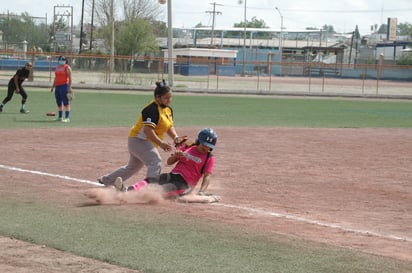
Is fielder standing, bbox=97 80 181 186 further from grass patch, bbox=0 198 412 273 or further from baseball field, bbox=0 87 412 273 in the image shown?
grass patch, bbox=0 198 412 273

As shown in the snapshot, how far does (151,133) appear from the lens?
10.3 m

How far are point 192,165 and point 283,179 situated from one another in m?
2.85

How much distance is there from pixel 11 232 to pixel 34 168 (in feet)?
17.3

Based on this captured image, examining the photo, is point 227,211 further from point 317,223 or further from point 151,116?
point 151,116

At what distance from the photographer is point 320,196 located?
1141cm

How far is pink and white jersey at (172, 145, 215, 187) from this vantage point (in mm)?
10516

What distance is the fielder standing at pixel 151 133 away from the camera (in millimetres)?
10312

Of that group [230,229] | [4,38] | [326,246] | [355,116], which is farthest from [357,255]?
[4,38]

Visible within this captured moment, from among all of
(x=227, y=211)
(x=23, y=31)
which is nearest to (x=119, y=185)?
(x=227, y=211)

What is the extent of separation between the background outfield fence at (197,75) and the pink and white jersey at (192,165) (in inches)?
1418

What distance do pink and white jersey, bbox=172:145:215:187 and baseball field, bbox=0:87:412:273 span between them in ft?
1.70

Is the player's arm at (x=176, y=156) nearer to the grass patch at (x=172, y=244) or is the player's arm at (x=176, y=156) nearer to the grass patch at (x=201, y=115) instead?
the grass patch at (x=172, y=244)

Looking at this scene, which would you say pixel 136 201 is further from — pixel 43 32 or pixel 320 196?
pixel 43 32

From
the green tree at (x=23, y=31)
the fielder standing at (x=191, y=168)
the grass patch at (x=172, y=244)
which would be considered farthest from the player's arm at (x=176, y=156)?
the green tree at (x=23, y=31)
